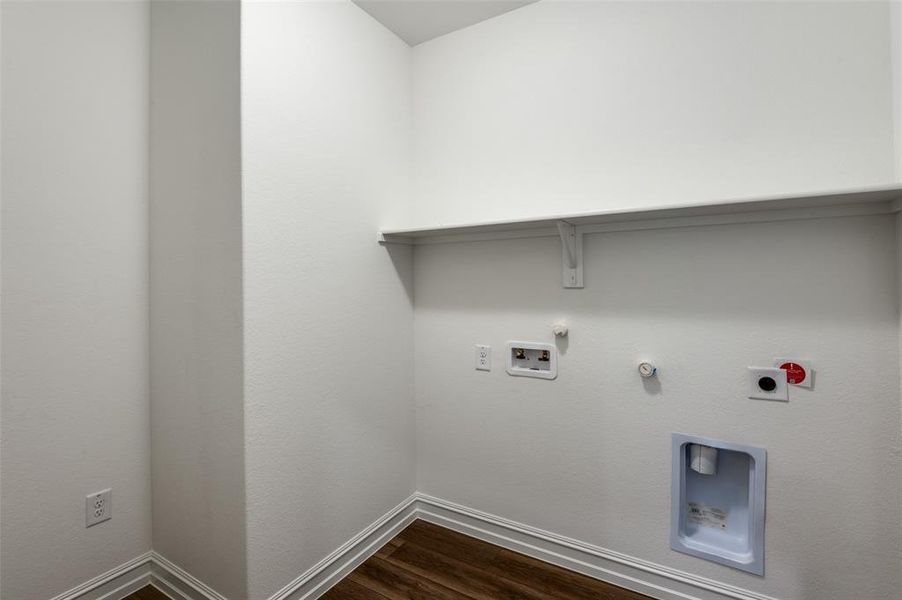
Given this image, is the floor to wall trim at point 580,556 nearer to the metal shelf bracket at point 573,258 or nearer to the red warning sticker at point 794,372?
the red warning sticker at point 794,372

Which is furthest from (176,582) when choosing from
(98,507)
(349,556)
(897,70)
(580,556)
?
(897,70)

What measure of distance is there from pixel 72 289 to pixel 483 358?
5.24 ft

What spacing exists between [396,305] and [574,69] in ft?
4.24

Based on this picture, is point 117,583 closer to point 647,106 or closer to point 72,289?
point 72,289

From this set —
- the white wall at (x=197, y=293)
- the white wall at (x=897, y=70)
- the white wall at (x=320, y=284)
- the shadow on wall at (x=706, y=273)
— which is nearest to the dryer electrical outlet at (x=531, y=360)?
the shadow on wall at (x=706, y=273)

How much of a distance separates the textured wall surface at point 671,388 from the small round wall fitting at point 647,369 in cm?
4

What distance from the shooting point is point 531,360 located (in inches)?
71.0

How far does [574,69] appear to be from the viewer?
Answer: 1695mm

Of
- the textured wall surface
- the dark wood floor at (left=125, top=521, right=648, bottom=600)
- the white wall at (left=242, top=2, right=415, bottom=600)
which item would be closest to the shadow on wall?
the textured wall surface

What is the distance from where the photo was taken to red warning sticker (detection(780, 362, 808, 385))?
4.35ft

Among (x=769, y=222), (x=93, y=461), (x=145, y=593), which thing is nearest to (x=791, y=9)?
(x=769, y=222)

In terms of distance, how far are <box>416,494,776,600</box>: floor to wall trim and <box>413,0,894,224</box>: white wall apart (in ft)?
4.55

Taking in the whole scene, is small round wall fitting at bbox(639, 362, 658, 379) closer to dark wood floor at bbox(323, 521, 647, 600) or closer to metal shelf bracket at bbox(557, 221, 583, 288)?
metal shelf bracket at bbox(557, 221, 583, 288)

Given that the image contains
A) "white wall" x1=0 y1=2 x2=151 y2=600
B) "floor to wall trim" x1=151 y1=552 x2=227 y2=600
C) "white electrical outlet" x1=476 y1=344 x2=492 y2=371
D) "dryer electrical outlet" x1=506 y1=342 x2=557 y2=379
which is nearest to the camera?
"white wall" x1=0 y1=2 x2=151 y2=600
